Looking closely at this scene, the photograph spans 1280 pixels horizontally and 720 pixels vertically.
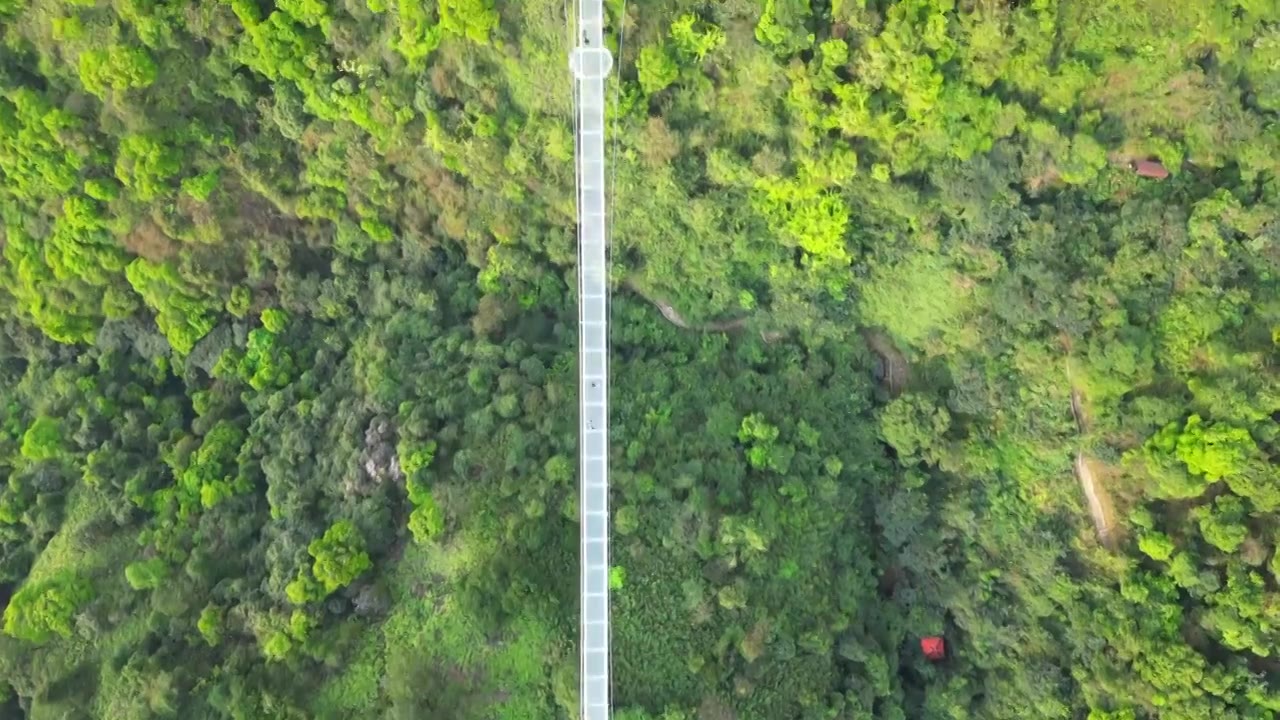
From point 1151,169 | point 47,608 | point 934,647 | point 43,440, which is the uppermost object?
point 1151,169

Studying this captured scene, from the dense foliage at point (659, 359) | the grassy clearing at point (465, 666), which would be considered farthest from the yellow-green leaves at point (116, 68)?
the grassy clearing at point (465, 666)

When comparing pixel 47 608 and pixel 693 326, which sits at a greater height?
pixel 693 326

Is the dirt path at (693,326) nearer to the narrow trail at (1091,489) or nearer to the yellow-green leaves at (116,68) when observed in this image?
the narrow trail at (1091,489)

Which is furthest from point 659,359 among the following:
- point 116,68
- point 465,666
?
point 116,68

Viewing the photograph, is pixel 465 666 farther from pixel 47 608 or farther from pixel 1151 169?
pixel 1151 169

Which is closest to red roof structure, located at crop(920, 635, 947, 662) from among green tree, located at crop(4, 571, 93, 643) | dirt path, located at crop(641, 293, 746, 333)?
dirt path, located at crop(641, 293, 746, 333)

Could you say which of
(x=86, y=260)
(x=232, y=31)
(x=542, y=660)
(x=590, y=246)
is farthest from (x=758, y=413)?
(x=86, y=260)

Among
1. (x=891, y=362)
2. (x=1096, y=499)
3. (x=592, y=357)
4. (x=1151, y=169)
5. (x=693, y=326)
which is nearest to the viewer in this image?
(x=1151, y=169)
